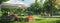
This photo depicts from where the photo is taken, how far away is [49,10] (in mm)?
11250

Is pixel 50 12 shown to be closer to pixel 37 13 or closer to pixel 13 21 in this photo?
pixel 37 13

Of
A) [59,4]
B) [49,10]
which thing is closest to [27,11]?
[49,10]

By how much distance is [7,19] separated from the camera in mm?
7660

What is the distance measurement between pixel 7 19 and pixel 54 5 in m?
4.64

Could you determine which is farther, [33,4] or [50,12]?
[33,4]

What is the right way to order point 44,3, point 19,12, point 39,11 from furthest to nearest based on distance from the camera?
point 44,3
point 39,11
point 19,12

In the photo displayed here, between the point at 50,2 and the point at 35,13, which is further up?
the point at 50,2

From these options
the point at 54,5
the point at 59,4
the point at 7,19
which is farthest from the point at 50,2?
the point at 7,19

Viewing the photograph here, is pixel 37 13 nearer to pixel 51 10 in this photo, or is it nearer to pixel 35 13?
pixel 35 13

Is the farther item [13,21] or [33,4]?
[33,4]

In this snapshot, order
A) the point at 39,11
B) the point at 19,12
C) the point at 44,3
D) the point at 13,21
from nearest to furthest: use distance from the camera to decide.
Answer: the point at 13,21
the point at 19,12
the point at 39,11
the point at 44,3

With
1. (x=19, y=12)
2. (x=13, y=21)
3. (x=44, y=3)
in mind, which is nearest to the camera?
(x=13, y=21)

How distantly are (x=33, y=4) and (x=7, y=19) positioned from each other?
4.33 metres

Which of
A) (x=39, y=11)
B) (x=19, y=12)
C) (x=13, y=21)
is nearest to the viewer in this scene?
(x=13, y=21)
